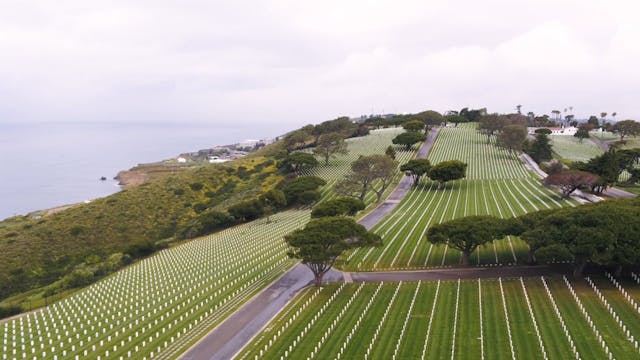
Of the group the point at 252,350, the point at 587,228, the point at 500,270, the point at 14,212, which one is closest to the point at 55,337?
the point at 252,350

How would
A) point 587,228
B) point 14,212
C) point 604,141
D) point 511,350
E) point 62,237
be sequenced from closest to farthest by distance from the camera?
point 511,350, point 587,228, point 62,237, point 14,212, point 604,141

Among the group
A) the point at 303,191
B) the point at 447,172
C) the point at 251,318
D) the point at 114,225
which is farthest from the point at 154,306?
the point at 447,172

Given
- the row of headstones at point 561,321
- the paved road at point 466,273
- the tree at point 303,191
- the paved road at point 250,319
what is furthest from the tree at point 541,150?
the paved road at point 250,319

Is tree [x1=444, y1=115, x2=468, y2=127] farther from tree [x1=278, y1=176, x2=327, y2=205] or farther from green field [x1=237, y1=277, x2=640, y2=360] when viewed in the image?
green field [x1=237, y1=277, x2=640, y2=360]

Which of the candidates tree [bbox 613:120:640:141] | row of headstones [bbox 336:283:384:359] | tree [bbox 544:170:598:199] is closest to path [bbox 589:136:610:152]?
tree [bbox 613:120:640:141]

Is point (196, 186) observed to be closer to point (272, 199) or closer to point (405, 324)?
point (272, 199)

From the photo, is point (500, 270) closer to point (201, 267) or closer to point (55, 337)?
point (201, 267)
